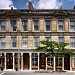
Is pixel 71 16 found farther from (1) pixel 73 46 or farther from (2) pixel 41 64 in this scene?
(2) pixel 41 64

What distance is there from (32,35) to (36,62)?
4424 millimetres

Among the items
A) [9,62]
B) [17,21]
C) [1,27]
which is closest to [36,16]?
[17,21]

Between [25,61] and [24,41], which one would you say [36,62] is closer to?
[25,61]

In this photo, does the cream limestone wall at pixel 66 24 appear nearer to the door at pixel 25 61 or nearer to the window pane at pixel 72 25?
the window pane at pixel 72 25

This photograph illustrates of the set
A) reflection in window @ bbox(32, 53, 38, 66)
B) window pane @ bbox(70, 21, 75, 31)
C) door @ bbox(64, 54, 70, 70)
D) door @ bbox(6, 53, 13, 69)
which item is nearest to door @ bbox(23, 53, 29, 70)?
reflection in window @ bbox(32, 53, 38, 66)

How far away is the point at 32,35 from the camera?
43.8m

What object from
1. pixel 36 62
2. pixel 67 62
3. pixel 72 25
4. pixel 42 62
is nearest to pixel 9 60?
pixel 36 62

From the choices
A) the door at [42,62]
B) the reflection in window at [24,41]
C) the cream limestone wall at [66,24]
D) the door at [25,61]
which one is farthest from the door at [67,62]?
the reflection in window at [24,41]

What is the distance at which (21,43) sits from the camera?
43.9 meters

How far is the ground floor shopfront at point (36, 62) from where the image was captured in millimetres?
43312

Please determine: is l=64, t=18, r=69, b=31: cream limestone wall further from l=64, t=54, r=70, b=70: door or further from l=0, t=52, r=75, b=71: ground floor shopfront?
l=0, t=52, r=75, b=71: ground floor shopfront

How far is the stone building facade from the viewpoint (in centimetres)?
4353

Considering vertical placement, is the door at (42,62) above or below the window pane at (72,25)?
below

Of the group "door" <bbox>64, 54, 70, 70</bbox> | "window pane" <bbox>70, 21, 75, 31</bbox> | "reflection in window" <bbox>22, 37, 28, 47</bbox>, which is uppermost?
"window pane" <bbox>70, 21, 75, 31</bbox>
